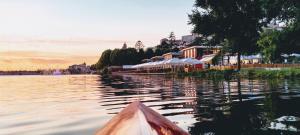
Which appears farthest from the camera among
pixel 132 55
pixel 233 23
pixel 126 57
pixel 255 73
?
pixel 126 57

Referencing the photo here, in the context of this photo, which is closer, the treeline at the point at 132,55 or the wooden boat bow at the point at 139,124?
the wooden boat bow at the point at 139,124

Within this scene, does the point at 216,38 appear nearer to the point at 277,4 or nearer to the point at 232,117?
the point at 277,4

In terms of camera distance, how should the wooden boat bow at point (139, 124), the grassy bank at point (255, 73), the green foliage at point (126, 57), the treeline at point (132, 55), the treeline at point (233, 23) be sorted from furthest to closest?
the treeline at point (132, 55) < the green foliage at point (126, 57) < the treeline at point (233, 23) < the grassy bank at point (255, 73) < the wooden boat bow at point (139, 124)

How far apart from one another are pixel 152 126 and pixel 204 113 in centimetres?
801

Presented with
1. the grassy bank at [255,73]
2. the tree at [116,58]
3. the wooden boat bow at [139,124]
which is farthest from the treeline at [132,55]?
the wooden boat bow at [139,124]

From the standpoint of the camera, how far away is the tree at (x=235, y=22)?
153ft

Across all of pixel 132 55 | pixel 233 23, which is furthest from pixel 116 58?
pixel 233 23

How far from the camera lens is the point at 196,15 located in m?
48.3

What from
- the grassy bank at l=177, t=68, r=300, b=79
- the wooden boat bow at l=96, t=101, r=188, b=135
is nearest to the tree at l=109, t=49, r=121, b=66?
the grassy bank at l=177, t=68, r=300, b=79

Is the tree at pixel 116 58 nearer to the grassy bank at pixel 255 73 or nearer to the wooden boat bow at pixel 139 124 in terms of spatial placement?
the grassy bank at pixel 255 73

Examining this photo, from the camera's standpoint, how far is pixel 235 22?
47.1m

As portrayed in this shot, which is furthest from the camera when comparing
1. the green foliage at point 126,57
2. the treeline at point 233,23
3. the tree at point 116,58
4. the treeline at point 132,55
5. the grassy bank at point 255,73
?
the tree at point 116,58

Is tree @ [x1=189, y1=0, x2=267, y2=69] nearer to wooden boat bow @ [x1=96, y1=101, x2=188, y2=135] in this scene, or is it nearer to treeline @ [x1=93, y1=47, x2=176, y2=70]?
wooden boat bow @ [x1=96, y1=101, x2=188, y2=135]

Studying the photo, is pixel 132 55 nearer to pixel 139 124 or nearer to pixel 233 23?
pixel 233 23
